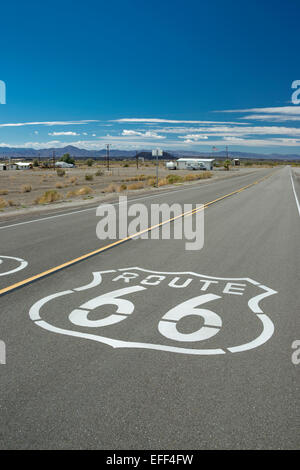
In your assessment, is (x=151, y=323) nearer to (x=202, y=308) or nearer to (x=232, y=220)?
(x=202, y=308)

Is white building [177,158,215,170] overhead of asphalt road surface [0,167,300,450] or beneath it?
overhead

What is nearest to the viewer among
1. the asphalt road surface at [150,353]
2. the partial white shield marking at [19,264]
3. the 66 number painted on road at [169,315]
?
the asphalt road surface at [150,353]

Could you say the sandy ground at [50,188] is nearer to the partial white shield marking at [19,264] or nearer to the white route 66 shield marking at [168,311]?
the partial white shield marking at [19,264]

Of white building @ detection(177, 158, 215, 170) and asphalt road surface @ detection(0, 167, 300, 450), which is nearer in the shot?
asphalt road surface @ detection(0, 167, 300, 450)

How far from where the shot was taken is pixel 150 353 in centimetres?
414

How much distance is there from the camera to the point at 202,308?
17.8 ft

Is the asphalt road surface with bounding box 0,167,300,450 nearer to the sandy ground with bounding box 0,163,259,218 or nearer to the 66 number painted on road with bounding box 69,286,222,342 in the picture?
the 66 number painted on road with bounding box 69,286,222,342

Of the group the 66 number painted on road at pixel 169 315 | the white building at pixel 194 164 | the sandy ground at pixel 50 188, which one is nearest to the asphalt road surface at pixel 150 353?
the 66 number painted on road at pixel 169 315

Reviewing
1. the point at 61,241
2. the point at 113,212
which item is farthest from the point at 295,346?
the point at 113,212

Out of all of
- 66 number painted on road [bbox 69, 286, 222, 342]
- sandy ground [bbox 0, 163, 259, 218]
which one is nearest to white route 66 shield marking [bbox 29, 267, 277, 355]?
66 number painted on road [bbox 69, 286, 222, 342]

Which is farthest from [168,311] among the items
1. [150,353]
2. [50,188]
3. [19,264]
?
[50,188]

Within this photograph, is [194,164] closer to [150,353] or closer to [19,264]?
[19,264]

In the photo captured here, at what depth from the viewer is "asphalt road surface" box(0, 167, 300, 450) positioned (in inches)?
116

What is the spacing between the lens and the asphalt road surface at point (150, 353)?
2.95 metres
